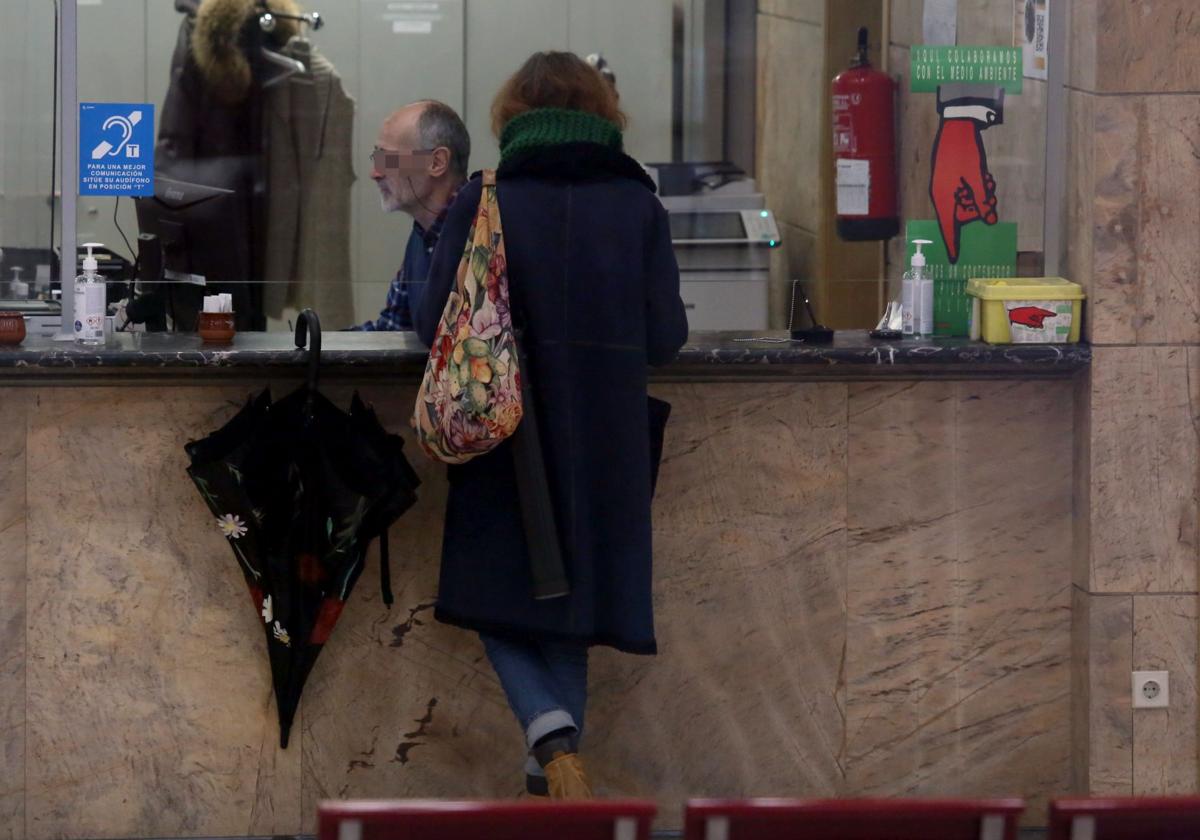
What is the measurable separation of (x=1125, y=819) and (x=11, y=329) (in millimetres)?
2910

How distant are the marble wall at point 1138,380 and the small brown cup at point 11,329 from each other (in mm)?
2435

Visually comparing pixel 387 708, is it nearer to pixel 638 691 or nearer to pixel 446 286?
pixel 638 691

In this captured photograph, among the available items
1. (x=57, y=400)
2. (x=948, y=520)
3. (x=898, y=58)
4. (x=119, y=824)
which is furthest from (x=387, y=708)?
(x=898, y=58)

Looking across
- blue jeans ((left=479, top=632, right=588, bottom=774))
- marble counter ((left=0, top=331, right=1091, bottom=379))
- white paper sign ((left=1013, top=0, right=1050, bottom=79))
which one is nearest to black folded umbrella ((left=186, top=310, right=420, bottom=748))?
marble counter ((left=0, top=331, right=1091, bottom=379))

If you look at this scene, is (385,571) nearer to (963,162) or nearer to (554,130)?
(554,130)

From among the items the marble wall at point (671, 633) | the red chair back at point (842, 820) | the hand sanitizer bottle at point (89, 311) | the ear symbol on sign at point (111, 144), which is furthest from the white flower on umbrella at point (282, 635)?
A: the red chair back at point (842, 820)

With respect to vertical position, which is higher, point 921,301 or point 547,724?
point 921,301

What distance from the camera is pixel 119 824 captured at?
4309 mm

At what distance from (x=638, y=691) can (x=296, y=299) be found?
1.48 m

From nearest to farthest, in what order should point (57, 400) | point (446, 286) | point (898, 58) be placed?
point (446, 286), point (57, 400), point (898, 58)

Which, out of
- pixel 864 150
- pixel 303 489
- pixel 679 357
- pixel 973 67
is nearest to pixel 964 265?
pixel 973 67

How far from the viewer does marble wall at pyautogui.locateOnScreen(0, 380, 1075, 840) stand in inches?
167

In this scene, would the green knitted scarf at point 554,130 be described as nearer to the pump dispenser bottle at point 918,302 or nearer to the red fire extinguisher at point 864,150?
the pump dispenser bottle at point 918,302

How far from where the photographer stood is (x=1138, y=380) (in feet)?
14.1
